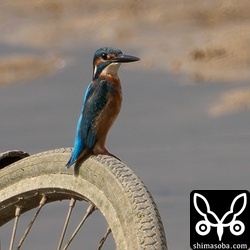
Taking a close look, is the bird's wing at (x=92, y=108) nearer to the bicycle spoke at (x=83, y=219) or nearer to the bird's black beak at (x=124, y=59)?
the bird's black beak at (x=124, y=59)

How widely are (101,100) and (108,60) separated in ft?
1.63

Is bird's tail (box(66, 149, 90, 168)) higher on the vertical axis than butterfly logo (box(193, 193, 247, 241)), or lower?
higher

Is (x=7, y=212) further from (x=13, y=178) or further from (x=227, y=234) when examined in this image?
(x=227, y=234)

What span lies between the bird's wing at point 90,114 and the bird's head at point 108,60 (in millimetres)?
156

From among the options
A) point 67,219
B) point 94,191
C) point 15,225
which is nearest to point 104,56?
point 94,191

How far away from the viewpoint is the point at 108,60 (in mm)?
12672

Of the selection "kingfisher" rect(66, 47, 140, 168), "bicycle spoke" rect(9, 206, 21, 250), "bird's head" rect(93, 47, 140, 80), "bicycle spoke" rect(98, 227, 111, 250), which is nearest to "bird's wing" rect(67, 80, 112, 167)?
"kingfisher" rect(66, 47, 140, 168)

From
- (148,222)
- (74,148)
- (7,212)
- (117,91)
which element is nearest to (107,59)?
(117,91)

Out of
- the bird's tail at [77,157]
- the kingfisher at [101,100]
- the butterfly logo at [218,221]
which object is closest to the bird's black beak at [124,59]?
the kingfisher at [101,100]

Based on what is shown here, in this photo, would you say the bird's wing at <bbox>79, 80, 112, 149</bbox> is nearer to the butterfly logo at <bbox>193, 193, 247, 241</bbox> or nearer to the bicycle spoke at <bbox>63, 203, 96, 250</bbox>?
the bicycle spoke at <bbox>63, 203, 96, 250</bbox>

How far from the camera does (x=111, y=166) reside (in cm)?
1265

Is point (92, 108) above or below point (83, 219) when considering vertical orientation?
above

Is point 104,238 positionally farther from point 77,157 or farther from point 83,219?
point 77,157

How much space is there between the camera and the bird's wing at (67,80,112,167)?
12641mm
